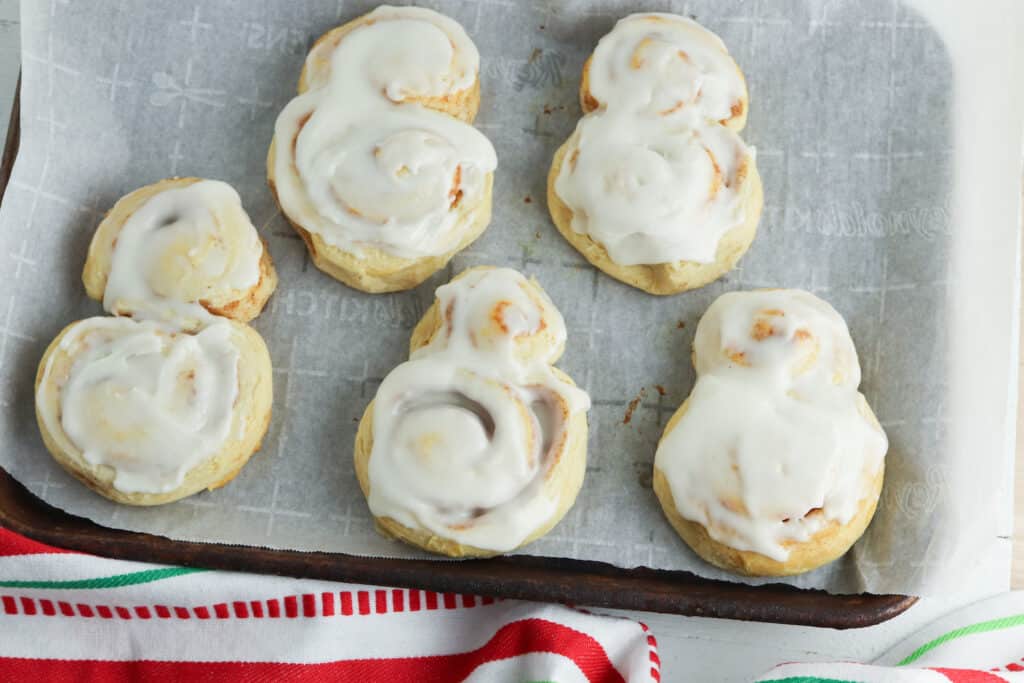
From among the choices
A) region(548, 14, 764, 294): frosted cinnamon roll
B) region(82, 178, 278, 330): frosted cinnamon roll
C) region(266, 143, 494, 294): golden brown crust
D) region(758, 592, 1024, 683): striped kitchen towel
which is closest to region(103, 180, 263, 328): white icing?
region(82, 178, 278, 330): frosted cinnamon roll

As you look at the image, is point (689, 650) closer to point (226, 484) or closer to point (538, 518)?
point (538, 518)

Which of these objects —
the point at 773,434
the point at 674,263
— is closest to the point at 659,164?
the point at 674,263

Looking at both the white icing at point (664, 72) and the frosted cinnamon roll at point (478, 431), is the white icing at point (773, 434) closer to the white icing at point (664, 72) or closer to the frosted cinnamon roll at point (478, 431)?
the frosted cinnamon roll at point (478, 431)

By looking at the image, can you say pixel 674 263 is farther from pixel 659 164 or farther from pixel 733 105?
pixel 733 105

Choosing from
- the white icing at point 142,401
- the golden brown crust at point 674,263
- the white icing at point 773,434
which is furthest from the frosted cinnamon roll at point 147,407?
the white icing at point 773,434

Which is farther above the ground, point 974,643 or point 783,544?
point 783,544

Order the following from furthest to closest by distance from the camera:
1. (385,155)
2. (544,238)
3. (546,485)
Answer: (544,238) → (385,155) → (546,485)

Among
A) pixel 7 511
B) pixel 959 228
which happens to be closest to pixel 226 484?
pixel 7 511

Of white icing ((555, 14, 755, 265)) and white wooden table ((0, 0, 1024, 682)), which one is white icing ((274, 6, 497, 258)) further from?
white wooden table ((0, 0, 1024, 682))
